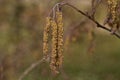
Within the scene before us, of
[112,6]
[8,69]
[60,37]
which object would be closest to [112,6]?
[112,6]

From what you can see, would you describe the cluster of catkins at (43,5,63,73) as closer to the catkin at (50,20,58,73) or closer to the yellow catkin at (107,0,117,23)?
the catkin at (50,20,58,73)

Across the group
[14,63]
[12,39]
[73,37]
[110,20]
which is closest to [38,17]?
[12,39]

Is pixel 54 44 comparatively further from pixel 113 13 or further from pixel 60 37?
pixel 113 13

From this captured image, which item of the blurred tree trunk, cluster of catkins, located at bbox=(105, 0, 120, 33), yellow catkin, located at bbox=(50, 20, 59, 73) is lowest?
the blurred tree trunk

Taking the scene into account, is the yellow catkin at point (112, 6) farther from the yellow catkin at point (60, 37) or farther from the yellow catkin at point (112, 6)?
the yellow catkin at point (60, 37)

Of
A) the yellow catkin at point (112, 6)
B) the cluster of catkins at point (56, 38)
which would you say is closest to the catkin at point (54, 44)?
the cluster of catkins at point (56, 38)

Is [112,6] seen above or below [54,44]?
above

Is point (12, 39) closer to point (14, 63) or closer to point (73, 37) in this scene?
point (14, 63)

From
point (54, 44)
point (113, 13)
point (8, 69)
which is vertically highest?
point (113, 13)

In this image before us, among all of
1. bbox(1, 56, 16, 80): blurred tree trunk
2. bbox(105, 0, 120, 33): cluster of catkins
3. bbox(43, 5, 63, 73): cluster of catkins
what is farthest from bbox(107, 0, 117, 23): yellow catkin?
bbox(1, 56, 16, 80): blurred tree trunk

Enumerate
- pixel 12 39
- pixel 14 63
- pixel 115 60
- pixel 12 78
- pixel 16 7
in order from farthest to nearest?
A: pixel 115 60
pixel 16 7
pixel 12 39
pixel 12 78
pixel 14 63

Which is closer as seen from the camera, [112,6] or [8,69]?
[112,6]
